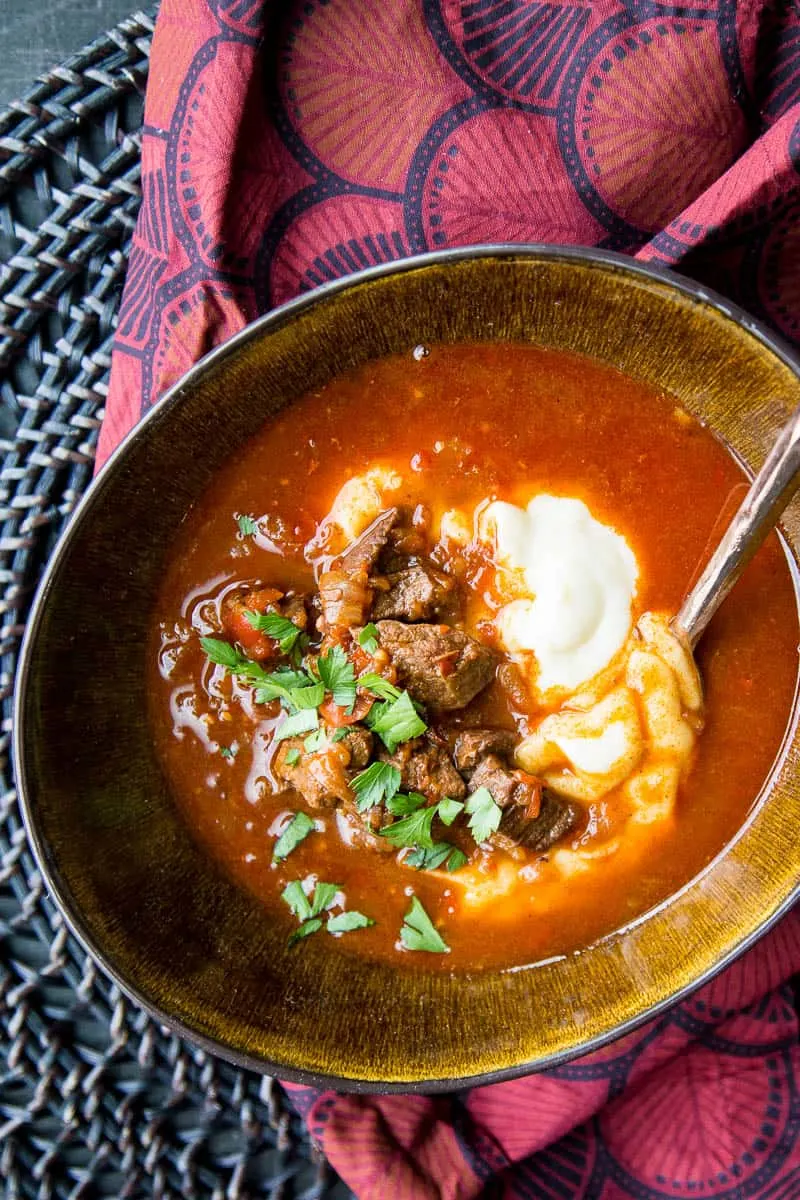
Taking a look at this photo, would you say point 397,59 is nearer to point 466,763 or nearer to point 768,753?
point 466,763

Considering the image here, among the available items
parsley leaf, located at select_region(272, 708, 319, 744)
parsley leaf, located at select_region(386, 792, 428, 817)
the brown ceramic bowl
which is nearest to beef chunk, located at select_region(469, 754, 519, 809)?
parsley leaf, located at select_region(386, 792, 428, 817)

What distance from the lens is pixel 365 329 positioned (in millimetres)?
2971

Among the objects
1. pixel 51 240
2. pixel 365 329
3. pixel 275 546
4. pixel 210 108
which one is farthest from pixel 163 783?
pixel 210 108

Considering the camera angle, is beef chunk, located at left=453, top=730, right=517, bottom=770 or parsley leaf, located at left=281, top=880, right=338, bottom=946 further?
parsley leaf, located at left=281, top=880, right=338, bottom=946

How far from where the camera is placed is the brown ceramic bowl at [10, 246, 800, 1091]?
288 cm

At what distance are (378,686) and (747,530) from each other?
1082mm

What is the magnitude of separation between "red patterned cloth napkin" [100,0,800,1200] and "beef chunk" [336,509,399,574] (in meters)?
0.75

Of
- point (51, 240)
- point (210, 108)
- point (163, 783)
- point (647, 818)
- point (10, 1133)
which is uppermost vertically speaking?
point (210, 108)

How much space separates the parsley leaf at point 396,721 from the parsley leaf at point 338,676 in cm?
8

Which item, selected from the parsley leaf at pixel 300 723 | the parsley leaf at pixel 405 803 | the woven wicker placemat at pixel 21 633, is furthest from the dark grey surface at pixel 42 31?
the parsley leaf at pixel 405 803

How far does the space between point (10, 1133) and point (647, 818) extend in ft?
7.36

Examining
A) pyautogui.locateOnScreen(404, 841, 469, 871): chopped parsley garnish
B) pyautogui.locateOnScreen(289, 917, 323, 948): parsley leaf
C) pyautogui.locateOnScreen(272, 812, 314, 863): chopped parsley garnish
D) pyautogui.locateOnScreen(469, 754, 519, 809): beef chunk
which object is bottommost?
pyautogui.locateOnScreen(289, 917, 323, 948): parsley leaf

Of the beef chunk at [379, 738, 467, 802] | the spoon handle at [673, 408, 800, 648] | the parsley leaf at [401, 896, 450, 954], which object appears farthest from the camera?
the parsley leaf at [401, 896, 450, 954]

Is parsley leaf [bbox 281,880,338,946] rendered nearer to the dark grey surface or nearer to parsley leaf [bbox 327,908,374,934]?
parsley leaf [bbox 327,908,374,934]
